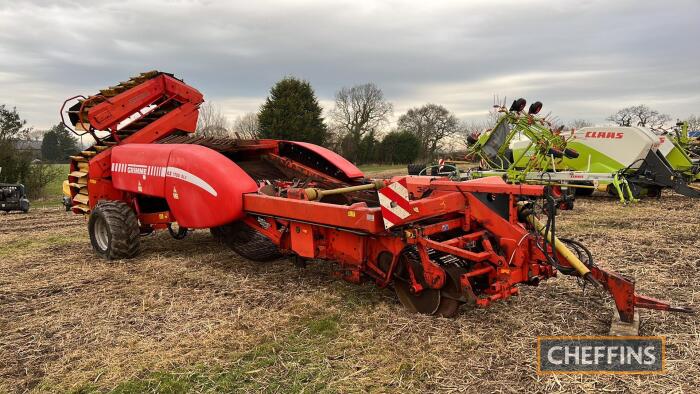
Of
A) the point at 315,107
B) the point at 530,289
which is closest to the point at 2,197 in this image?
the point at 530,289

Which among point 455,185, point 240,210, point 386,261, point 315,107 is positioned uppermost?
point 315,107

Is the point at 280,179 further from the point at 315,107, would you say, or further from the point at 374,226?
the point at 315,107

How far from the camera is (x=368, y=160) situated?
37.6 m

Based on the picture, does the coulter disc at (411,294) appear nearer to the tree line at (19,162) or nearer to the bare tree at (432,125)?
the tree line at (19,162)

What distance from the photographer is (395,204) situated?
3299mm

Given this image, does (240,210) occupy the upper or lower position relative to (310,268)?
upper

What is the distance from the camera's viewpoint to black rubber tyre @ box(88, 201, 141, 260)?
5.30 meters

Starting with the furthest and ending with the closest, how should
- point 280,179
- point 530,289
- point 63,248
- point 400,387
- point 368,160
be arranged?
point 368,160 < point 63,248 < point 280,179 < point 530,289 < point 400,387

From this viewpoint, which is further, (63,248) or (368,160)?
(368,160)

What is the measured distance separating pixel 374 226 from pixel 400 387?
118cm

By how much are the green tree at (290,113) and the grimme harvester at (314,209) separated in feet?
65.0

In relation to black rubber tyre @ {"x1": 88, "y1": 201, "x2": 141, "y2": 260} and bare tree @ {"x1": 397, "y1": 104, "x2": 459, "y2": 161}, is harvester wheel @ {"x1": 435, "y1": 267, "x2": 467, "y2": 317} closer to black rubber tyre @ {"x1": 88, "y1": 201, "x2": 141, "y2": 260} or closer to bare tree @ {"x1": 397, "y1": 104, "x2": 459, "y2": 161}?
black rubber tyre @ {"x1": 88, "y1": 201, "x2": 141, "y2": 260}

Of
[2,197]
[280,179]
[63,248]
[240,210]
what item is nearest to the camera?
[240,210]

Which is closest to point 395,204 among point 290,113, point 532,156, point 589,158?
point 532,156
